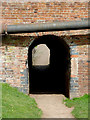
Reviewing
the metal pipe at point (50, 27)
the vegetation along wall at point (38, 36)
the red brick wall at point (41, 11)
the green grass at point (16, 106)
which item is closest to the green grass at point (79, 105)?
the vegetation along wall at point (38, 36)

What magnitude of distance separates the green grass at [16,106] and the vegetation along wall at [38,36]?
0.54m

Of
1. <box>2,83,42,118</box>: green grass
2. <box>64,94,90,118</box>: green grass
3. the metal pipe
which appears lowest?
<box>64,94,90,118</box>: green grass

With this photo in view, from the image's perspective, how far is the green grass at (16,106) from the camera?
17.6 ft

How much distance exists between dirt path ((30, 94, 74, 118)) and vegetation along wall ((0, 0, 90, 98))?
26.0 inches

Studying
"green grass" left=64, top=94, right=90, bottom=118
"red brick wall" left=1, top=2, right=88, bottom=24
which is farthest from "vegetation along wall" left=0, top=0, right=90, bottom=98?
"green grass" left=64, top=94, right=90, bottom=118

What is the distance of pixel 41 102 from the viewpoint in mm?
7590

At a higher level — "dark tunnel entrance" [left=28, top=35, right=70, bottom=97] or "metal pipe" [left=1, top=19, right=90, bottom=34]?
"metal pipe" [left=1, top=19, right=90, bottom=34]

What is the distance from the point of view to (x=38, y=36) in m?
7.66

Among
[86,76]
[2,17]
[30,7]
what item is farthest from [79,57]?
[2,17]

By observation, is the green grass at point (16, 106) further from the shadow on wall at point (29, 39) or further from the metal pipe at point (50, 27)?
the metal pipe at point (50, 27)

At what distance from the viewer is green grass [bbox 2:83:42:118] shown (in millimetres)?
5364

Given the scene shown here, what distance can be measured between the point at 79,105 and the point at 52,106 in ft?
3.46

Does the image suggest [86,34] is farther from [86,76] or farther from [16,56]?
[16,56]

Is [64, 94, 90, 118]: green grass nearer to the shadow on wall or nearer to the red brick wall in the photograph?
the shadow on wall
